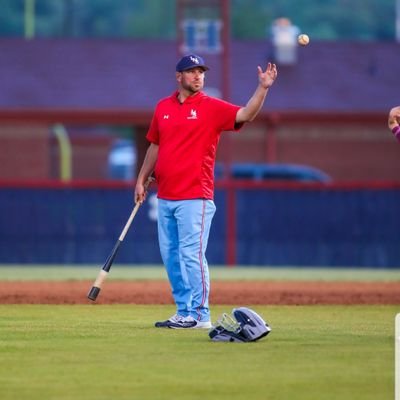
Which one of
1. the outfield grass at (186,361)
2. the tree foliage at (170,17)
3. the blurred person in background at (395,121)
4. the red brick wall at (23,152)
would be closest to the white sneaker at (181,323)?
the outfield grass at (186,361)

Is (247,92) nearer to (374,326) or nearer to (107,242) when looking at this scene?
(107,242)

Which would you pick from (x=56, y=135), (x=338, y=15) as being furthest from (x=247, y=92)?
(x=338, y=15)

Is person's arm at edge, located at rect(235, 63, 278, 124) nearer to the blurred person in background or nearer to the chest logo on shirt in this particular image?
the chest logo on shirt

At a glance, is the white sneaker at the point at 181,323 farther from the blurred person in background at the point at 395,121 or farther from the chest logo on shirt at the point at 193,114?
the blurred person in background at the point at 395,121

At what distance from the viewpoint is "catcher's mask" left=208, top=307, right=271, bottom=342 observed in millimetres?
10852

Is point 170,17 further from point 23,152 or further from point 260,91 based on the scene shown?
point 260,91

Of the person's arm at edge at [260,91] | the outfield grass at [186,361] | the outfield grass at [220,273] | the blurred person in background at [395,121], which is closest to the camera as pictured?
the outfield grass at [186,361]

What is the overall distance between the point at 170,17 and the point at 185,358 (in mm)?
78276

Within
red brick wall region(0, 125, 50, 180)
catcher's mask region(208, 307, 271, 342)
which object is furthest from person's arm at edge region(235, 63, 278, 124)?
red brick wall region(0, 125, 50, 180)

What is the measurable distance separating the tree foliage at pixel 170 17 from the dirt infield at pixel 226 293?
61099 millimetres

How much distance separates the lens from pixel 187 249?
1197 centimetres

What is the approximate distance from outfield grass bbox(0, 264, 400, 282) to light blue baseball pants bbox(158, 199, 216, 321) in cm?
833

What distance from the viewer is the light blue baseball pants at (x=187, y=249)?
1196 centimetres

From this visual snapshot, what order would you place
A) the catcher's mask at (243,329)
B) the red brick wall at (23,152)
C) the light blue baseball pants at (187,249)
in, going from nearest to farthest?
the catcher's mask at (243,329)
the light blue baseball pants at (187,249)
the red brick wall at (23,152)
